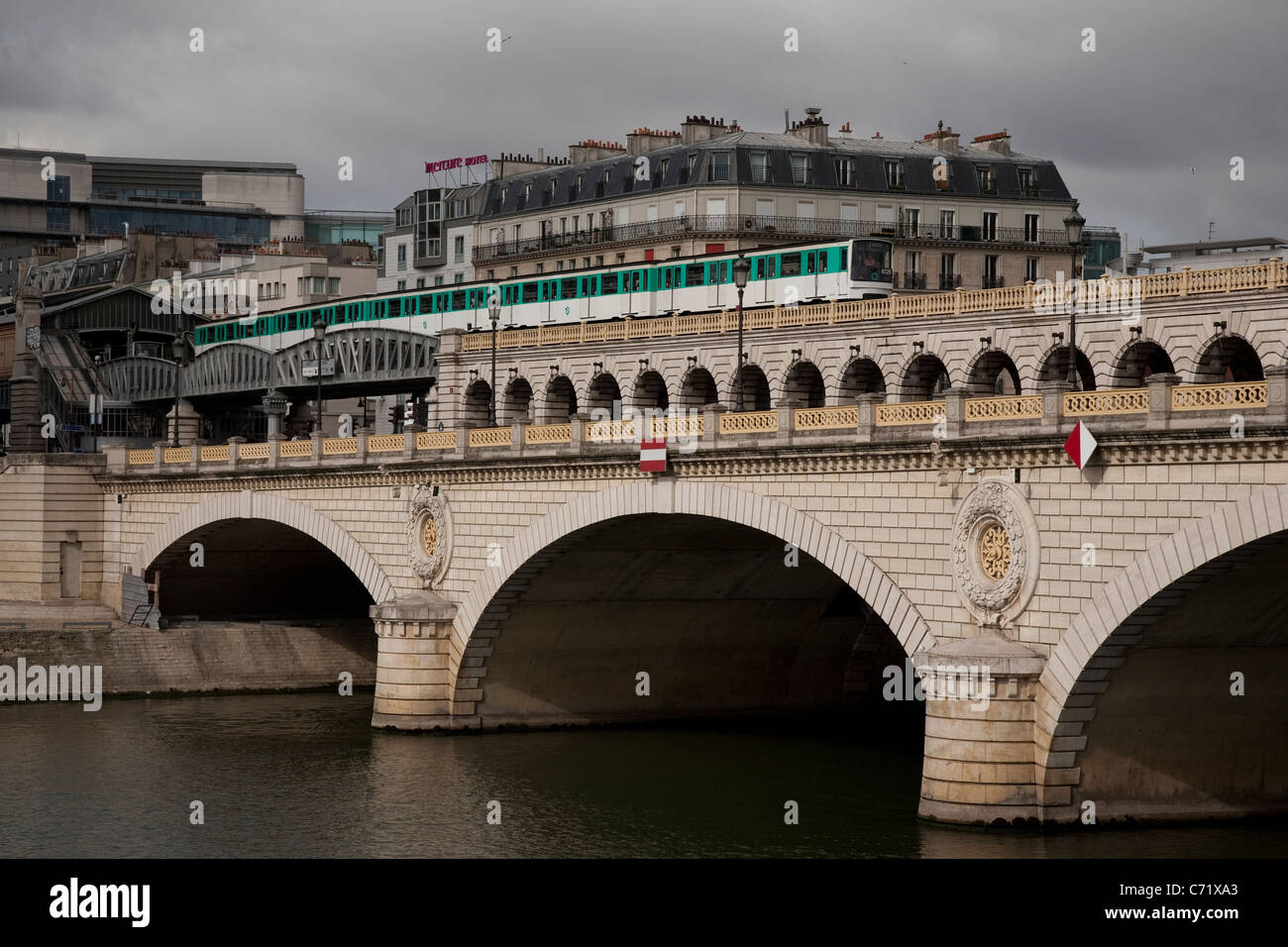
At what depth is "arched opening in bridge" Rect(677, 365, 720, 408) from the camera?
71938mm

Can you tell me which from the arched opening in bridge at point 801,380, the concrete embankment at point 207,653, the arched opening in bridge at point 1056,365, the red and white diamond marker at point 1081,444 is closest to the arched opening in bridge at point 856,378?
the arched opening in bridge at point 801,380

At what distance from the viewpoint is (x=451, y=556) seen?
61.6 metres

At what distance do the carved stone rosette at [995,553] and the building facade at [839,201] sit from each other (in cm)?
4642

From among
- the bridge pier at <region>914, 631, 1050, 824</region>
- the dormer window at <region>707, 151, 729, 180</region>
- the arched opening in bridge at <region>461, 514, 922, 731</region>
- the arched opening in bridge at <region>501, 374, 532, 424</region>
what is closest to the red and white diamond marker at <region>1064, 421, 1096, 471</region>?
the bridge pier at <region>914, 631, 1050, 824</region>

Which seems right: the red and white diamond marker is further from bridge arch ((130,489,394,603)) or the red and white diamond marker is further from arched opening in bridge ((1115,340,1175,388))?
bridge arch ((130,489,394,603))

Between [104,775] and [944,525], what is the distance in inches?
934

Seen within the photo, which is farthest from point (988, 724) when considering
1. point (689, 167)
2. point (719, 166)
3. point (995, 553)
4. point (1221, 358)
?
point (689, 167)

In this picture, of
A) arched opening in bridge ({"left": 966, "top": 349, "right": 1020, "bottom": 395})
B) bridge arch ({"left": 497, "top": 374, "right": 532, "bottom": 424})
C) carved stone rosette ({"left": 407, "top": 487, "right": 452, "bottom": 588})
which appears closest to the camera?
carved stone rosette ({"left": 407, "top": 487, "right": 452, "bottom": 588})

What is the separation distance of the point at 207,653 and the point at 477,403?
15128 millimetres

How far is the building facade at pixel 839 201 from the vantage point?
9106 centimetres

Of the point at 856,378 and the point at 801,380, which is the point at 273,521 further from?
the point at 856,378

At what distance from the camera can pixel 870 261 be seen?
71.1 meters

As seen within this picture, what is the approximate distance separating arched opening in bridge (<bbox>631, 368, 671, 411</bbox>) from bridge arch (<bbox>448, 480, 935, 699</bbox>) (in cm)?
1524
